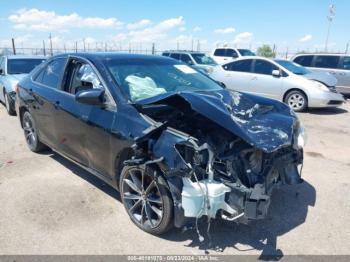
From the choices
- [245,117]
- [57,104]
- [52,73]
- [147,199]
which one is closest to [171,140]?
[147,199]

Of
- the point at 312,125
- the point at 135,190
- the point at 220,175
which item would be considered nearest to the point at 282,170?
the point at 220,175

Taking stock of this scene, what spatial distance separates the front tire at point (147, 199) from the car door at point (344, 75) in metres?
12.0

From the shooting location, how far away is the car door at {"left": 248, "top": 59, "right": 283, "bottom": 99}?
34.2 ft

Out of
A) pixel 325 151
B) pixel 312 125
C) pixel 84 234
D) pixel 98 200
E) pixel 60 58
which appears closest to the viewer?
pixel 84 234

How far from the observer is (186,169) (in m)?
2.90

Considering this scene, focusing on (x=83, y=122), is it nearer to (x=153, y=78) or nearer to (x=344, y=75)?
(x=153, y=78)

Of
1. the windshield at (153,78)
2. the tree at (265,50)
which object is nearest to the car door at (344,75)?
the windshield at (153,78)

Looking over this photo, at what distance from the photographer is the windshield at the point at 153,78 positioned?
3.75 m

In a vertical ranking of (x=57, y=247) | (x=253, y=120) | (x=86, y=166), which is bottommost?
(x=57, y=247)

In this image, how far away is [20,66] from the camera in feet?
31.3

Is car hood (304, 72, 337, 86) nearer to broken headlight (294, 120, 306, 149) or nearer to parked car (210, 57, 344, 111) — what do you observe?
parked car (210, 57, 344, 111)

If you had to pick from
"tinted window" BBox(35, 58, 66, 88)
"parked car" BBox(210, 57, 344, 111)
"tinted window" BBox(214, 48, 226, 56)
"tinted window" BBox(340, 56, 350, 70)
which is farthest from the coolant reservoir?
"tinted window" BBox(214, 48, 226, 56)

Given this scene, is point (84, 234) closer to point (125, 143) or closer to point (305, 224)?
point (125, 143)

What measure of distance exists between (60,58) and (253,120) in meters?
3.00
